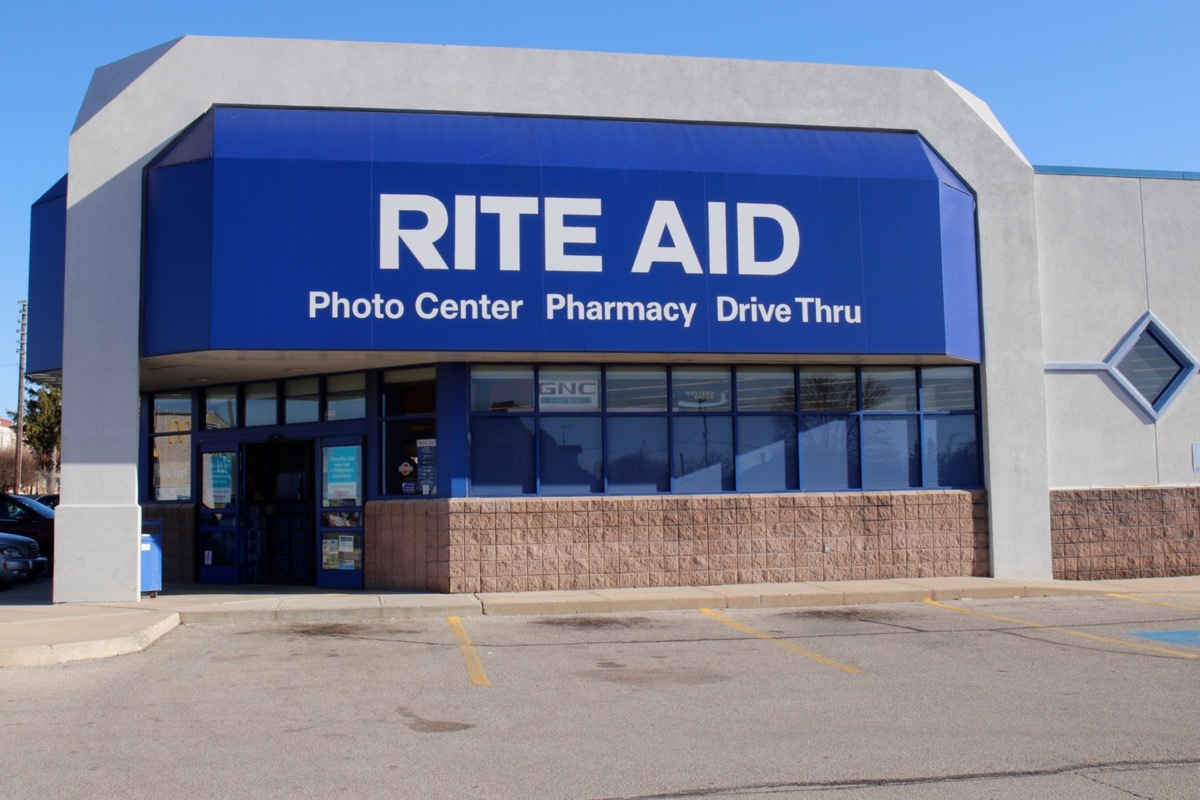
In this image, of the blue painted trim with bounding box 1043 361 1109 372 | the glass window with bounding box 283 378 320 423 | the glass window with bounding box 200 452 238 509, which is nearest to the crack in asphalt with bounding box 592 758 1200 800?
the blue painted trim with bounding box 1043 361 1109 372

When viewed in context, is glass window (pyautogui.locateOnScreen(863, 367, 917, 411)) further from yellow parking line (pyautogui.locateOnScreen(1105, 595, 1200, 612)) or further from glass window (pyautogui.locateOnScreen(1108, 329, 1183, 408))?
yellow parking line (pyautogui.locateOnScreen(1105, 595, 1200, 612))

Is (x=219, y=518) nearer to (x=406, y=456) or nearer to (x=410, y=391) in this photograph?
(x=406, y=456)

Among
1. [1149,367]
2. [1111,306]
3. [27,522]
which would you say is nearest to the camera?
[1111,306]

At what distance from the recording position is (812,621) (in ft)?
44.9

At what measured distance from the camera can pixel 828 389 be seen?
17.1m

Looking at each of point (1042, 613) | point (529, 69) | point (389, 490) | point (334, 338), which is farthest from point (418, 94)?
point (1042, 613)

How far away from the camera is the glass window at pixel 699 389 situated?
54.4 feet

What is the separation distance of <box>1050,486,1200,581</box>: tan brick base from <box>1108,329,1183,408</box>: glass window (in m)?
1.69

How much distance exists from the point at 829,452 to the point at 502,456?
4.99 meters

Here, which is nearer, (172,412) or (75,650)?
(75,650)

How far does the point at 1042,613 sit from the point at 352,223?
1032 cm

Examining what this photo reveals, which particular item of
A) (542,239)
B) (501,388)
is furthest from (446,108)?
(501,388)

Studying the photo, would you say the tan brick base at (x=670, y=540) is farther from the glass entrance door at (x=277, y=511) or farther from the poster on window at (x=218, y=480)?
the poster on window at (x=218, y=480)

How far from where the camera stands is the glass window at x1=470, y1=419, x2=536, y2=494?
16.0 metres
